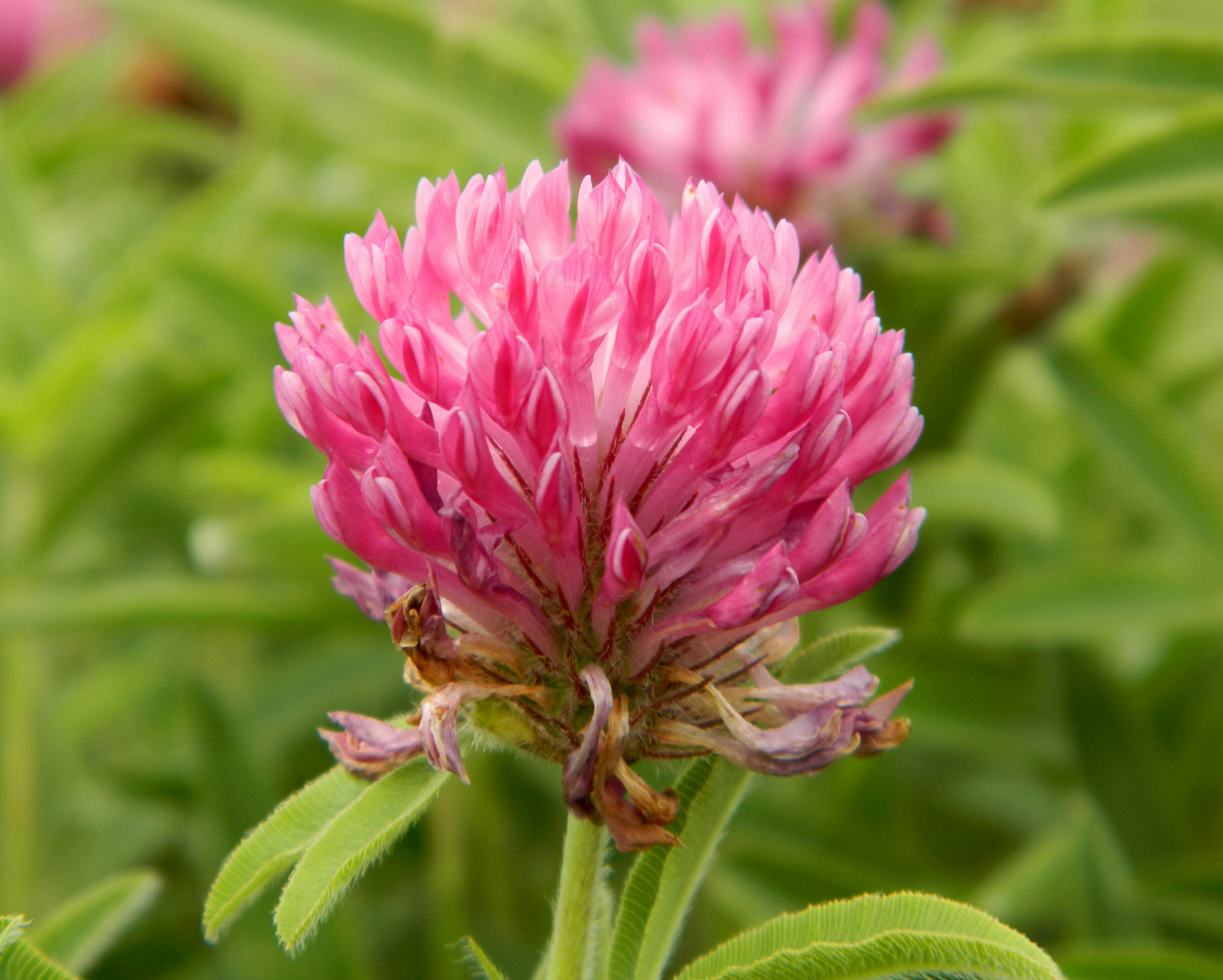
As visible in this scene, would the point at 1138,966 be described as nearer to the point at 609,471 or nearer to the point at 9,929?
the point at 609,471

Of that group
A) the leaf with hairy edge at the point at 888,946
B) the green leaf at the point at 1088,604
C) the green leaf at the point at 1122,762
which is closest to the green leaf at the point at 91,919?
the leaf with hairy edge at the point at 888,946

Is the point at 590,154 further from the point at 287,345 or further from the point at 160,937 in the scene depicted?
the point at 160,937

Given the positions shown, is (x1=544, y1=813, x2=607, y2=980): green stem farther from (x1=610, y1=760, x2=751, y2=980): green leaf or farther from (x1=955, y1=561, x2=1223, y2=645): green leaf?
(x1=955, y1=561, x2=1223, y2=645): green leaf

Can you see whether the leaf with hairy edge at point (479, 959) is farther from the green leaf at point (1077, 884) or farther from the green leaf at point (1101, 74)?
the green leaf at point (1101, 74)

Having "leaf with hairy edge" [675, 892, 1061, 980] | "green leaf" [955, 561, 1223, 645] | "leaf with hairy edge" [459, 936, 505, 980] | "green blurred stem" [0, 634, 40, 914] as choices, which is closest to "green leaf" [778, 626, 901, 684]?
"leaf with hairy edge" [675, 892, 1061, 980]

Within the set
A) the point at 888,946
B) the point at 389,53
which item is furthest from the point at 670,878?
the point at 389,53

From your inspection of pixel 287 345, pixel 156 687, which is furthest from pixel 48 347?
pixel 287 345
